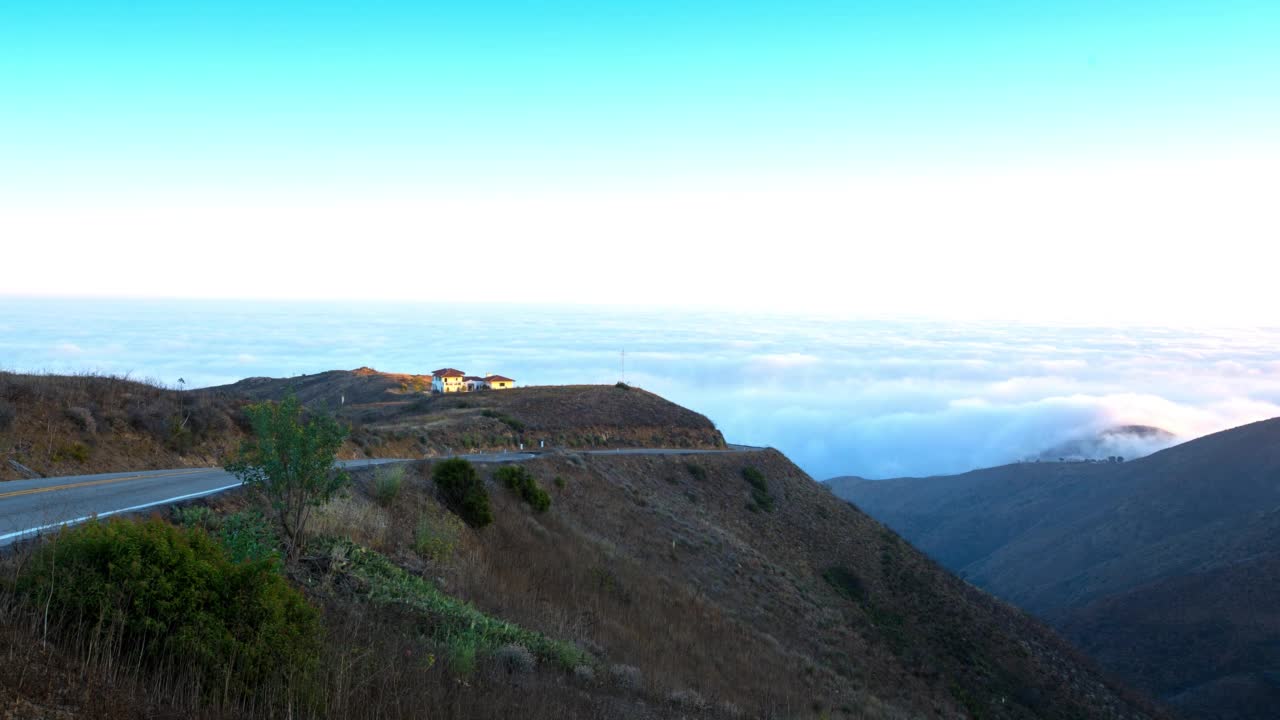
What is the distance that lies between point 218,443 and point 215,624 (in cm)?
1812

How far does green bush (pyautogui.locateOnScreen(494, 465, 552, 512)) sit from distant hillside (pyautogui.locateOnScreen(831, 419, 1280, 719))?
50.1 m

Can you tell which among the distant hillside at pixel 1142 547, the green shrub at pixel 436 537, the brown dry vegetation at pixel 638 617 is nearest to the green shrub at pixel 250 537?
the brown dry vegetation at pixel 638 617

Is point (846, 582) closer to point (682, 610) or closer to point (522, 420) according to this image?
point (682, 610)

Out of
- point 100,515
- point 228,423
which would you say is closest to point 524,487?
point 228,423

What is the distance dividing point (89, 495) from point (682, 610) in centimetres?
1211

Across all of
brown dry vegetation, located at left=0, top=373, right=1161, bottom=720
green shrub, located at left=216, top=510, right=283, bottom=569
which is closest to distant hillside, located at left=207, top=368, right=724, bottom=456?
brown dry vegetation, located at left=0, top=373, right=1161, bottom=720

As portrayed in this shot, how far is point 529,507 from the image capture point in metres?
22.5

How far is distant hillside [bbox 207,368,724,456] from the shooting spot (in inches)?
1410

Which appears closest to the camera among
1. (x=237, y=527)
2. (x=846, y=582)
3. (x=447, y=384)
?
(x=237, y=527)

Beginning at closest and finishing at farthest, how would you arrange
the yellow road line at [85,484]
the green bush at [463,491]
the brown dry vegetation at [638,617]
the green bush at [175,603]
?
1. the green bush at [175,603]
2. the brown dry vegetation at [638,617]
3. the yellow road line at [85,484]
4. the green bush at [463,491]

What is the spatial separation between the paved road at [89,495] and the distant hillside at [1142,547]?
5976 cm

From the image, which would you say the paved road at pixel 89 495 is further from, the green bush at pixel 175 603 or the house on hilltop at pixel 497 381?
the house on hilltop at pixel 497 381

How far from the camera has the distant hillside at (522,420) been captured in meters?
35.8

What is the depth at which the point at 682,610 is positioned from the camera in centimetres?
1859
